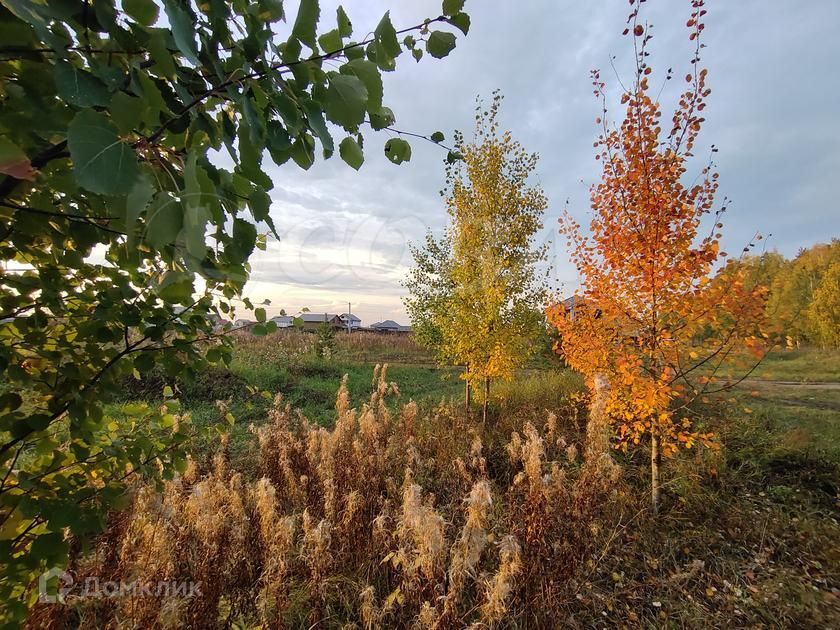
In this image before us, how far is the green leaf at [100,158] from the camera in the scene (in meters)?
0.37

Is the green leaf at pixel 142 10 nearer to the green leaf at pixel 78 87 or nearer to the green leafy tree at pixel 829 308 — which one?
the green leaf at pixel 78 87

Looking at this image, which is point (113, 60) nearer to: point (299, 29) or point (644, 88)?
point (299, 29)

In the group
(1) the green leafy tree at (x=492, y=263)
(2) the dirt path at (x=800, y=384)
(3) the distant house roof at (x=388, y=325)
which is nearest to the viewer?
(1) the green leafy tree at (x=492, y=263)

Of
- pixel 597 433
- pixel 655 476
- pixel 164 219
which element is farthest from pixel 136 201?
pixel 655 476

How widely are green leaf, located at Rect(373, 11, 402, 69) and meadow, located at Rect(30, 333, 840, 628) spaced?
1044 mm

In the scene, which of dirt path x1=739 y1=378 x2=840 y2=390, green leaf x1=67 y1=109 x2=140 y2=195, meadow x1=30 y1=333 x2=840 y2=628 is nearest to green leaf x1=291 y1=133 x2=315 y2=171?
green leaf x1=67 y1=109 x2=140 y2=195

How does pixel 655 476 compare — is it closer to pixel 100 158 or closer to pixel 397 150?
pixel 397 150

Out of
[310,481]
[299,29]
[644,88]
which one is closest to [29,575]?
[299,29]

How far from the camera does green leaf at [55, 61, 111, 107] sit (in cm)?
42

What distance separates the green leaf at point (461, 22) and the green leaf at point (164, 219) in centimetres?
66

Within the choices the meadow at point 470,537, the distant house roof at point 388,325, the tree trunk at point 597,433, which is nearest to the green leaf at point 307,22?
the meadow at point 470,537

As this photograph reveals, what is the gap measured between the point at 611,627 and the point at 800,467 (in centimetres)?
416

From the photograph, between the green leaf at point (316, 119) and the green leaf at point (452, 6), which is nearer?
the green leaf at point (316, 119)

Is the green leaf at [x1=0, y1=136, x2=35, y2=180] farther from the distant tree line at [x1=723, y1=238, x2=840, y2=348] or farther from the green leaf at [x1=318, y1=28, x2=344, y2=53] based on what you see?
the distant tree line at [x1=723, y1=238, x2=840, y2=348]
